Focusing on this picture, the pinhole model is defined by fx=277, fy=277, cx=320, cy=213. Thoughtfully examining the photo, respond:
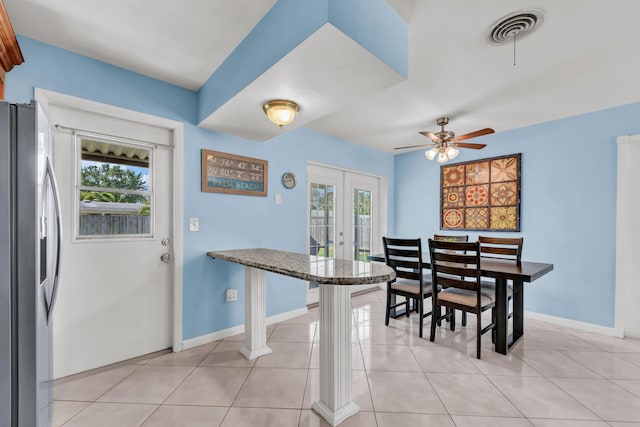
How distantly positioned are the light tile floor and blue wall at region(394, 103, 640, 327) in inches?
20.6

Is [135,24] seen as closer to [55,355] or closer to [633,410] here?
[55,355]

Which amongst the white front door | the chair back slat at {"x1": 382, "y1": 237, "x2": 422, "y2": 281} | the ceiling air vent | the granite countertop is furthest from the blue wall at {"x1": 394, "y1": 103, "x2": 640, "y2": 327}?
the white front door

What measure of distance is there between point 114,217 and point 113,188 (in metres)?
0.23

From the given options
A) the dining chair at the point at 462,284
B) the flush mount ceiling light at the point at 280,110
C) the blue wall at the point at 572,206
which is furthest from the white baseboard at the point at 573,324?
the flush mount ceiling light at the point at 280,110

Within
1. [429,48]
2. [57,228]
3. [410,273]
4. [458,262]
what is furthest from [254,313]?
[429,48]

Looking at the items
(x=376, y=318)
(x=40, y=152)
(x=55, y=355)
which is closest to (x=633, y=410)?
(x=376, y=318)

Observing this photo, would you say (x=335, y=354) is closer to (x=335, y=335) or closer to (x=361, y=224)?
(x=335, y=335)

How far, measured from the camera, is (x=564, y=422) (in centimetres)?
156

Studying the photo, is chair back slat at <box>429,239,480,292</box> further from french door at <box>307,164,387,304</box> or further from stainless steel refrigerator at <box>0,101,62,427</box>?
stainless steel refrigerator at <box>0,101,62,427</box>

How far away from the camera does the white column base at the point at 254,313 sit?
2273 millimetres

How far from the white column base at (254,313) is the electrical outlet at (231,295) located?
1.49 feet

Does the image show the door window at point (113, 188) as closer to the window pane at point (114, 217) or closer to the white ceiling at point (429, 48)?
the window pane at point (114, 217)

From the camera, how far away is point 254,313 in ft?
7.50

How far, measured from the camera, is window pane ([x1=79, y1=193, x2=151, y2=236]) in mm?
2057
